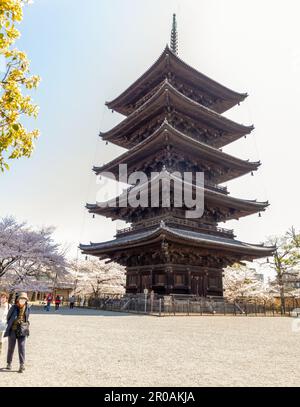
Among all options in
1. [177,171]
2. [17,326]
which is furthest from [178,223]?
[17,326]

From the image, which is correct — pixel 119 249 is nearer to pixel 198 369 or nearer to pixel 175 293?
pixel 175 293

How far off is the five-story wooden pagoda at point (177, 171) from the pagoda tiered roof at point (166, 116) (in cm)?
8

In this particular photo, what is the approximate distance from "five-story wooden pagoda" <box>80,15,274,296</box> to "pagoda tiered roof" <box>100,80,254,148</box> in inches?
3.1

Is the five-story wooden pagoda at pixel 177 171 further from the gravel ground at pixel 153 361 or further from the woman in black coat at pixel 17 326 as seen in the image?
the woman in black coat at pixel 17 326

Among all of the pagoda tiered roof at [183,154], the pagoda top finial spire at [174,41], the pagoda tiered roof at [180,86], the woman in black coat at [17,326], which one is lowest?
the woman in black coat at [17,326]

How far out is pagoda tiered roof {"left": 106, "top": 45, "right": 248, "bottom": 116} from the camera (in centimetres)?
2535

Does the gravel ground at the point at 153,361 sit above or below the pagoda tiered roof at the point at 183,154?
below

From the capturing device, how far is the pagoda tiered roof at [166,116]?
2319cm

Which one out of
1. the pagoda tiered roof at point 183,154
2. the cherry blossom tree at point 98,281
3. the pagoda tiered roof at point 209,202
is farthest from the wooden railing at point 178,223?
the cherry blossom tree at point 98,281

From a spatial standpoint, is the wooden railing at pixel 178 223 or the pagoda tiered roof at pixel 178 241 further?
the wooden railing at pixel 178 223

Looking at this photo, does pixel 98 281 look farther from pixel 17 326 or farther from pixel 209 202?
pixel 17 326

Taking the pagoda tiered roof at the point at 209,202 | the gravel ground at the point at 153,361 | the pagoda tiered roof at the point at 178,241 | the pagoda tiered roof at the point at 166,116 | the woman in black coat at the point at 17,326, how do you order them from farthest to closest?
the pagoda tiered roof at the point at 166,116 < the pagoda tiered roof at the point at 209,202 < the pagoda tiered roof at the point at 178,241 < the woman in black coat at the point at 17,326 < the gravel ground at the point at 153,361

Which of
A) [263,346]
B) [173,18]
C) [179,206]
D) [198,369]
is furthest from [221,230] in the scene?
[173,18]

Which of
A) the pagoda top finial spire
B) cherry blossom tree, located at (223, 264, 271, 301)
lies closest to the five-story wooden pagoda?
the pagoda top finial spire
